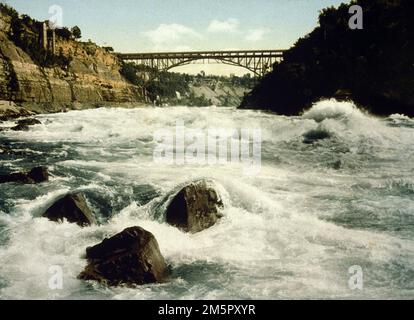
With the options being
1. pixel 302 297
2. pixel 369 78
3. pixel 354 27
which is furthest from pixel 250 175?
pixel 354 27

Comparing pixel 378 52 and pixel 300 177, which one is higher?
pixel 378 52

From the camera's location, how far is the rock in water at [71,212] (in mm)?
7449

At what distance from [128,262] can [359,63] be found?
29.5 meters

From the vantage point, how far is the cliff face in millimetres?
30809

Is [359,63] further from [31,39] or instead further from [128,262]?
[128,262]

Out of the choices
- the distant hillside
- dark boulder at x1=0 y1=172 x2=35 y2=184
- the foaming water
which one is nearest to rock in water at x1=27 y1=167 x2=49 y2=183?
dark boulder at x1=0 y1=172 x2=35 y2=184

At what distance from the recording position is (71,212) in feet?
24.6

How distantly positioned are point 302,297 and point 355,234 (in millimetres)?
2365

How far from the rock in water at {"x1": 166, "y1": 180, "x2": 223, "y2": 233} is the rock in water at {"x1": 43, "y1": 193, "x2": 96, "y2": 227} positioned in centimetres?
146

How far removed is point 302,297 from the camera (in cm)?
523

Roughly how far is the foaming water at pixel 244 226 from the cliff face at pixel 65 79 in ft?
61.6

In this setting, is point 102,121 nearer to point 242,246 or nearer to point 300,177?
point 300,177

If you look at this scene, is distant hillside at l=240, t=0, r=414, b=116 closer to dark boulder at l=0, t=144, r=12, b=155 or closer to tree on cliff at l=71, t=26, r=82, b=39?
dark boulder at l=0, t=144, r=12, b=155

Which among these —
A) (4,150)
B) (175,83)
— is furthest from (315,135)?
(175,83)
